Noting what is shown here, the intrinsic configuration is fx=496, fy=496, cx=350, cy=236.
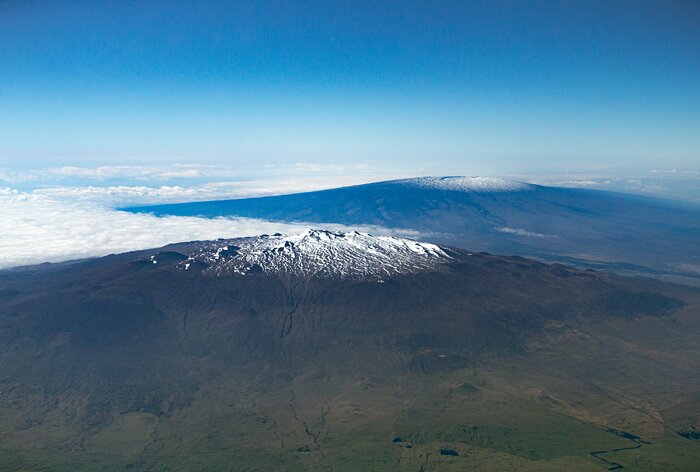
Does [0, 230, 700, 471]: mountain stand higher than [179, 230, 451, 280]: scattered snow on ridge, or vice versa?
[179, 230, 451, 280]: scattered snow on ridge

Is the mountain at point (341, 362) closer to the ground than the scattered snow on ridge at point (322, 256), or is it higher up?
closer to the ground

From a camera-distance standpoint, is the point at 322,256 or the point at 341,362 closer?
the point at 341,362

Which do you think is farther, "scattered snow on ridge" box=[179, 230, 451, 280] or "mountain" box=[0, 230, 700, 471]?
"scattered snow on ridge" box=[179, 230, 451, 280]

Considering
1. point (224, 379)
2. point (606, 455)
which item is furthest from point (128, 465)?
point (606, 455)

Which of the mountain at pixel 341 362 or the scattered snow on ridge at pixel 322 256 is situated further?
the scattered snow on ridge at pixel 322 256

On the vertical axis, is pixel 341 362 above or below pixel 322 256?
below
